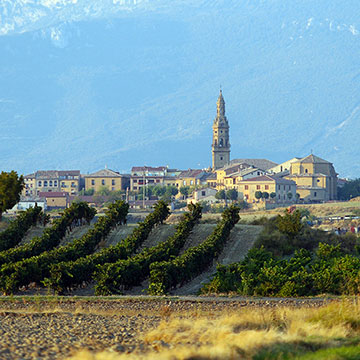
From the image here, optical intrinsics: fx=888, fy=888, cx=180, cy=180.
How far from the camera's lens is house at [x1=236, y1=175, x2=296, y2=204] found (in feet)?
520

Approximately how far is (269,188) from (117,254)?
121 m

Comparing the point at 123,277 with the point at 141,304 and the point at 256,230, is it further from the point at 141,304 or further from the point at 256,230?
the point at 256,230

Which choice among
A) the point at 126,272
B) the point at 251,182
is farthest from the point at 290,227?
the point at 251,182

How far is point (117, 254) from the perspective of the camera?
40.2 metres

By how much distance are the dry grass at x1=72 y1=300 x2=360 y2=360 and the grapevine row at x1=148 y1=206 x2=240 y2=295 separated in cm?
1435

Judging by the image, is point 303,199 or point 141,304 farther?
point 303,199

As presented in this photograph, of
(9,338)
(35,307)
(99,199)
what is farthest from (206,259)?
(99,199)

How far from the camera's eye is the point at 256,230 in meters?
50.9

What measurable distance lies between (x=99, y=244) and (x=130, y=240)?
285 cm

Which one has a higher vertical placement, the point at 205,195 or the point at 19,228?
the point at 205,195

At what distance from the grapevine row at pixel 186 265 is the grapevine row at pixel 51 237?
751 centimetres

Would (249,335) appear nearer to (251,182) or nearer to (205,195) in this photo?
(205,195)

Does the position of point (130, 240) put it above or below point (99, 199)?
below

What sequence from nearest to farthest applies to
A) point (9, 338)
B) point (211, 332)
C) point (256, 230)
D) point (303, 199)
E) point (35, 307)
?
point (211, 332) < point (9, 338) < point (35, 307) < point (256, 230) < point (303, 199)
